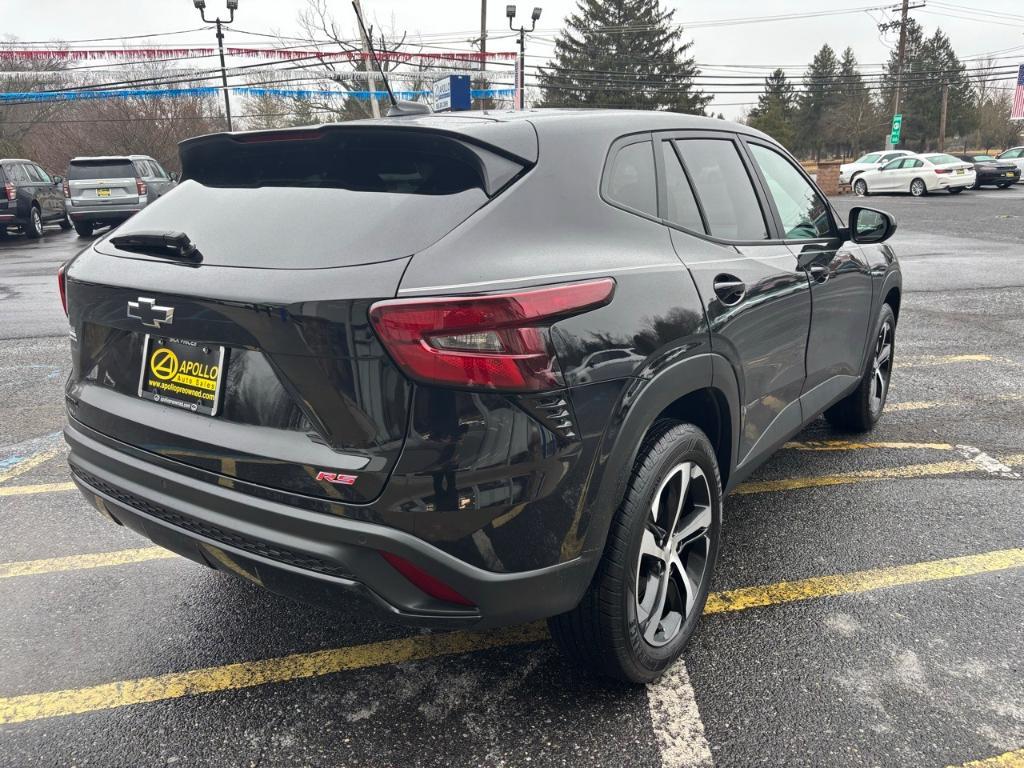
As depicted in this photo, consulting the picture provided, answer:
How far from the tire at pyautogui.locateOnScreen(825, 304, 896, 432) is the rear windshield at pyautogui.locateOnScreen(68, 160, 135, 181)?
17.6 meters

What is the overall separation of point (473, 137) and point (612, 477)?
0.97 m

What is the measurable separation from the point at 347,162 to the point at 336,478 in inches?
36.1

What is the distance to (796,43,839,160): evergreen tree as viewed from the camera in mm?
71000

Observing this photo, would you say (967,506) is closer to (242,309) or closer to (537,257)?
(537,257)

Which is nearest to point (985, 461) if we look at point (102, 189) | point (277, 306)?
point (277, 306)

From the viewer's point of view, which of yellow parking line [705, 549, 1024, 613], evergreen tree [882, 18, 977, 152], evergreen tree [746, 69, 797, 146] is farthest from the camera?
evergreen tree [882, 18, 977, 152]

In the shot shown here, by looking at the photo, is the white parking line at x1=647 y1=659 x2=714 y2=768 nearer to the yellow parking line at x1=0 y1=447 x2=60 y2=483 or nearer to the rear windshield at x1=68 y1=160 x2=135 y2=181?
the yellow parking line at x1=0 y1=447 x2=60 y2=483

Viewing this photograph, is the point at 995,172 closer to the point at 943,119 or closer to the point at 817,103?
the point at 943,119

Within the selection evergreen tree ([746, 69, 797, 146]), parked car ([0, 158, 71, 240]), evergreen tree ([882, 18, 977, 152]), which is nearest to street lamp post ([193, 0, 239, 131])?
parked car ([0, 158, 71, 240])

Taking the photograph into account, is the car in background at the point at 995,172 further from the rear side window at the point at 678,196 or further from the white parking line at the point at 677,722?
the white parking line at the point at 677,722

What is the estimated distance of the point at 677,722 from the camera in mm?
2260

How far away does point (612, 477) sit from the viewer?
6.70 feet

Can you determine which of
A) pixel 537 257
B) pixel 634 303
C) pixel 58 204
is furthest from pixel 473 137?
pixel 58 204

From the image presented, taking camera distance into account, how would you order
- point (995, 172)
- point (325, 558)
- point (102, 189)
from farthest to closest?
point (995, 172) < point (102, 189) < point (325, 558)
